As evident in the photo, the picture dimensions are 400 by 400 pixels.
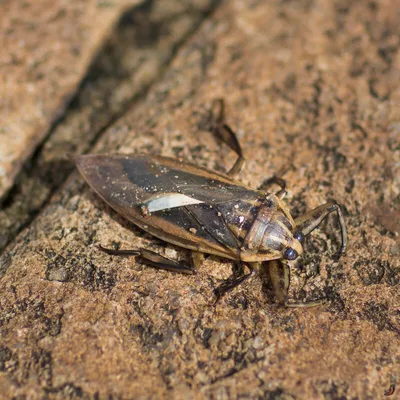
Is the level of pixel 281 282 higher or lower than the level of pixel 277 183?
lower

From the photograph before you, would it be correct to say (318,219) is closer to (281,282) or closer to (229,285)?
(281,282)

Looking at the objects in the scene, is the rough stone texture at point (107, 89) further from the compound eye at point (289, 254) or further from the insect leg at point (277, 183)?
the compound eye at point (289, 254)

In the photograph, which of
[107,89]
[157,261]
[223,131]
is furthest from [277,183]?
[107,89]

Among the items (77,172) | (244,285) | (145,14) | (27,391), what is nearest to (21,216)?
(77,172)

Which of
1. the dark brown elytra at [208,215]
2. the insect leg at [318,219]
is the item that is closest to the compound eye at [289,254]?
the dark brown elytra at [208,215]

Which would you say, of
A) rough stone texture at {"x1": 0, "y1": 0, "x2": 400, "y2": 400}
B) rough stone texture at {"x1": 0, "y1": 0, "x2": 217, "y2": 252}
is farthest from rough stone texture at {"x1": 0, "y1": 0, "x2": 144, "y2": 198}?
rough stone texture at {"x1": 0, "y1": 0, "x2": 400, "y2": 400}
